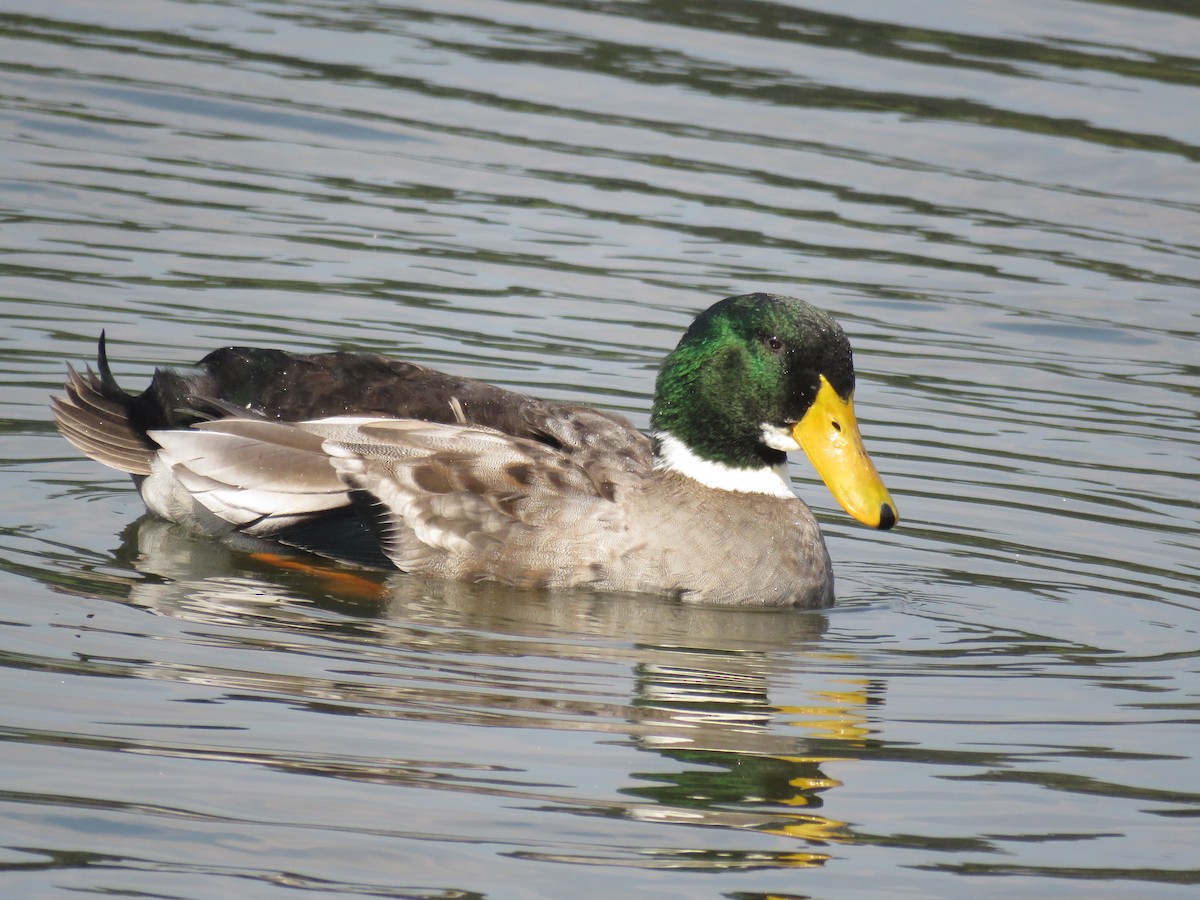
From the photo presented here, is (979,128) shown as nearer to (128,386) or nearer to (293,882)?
(128,386)

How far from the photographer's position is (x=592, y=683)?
7.45 meters

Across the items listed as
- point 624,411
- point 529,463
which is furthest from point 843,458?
point 624,411

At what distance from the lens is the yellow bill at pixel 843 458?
8.82 meters

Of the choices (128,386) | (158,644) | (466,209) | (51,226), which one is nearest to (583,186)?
(466,209)

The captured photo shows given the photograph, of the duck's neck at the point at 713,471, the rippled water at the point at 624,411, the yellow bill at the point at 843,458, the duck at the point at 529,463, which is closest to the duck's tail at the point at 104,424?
the duck at the point at 529,463

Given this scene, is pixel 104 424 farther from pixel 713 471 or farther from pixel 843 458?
pixel 843 458

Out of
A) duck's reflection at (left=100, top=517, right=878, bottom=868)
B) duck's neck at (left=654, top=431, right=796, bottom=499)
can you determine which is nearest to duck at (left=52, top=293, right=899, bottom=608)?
duck's neck at (left=654, top=431, right=796, bottom=499)

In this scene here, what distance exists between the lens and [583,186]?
14625 mm

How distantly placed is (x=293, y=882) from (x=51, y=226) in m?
8.20

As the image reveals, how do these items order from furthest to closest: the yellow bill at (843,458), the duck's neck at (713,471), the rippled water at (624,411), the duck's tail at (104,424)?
1. the duck's tail at (104,424)
2. the duck's neck at (713,471)
3. the yellow bill at (843,458)
4. the rippled water at (624,411)

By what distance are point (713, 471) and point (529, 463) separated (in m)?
0.85

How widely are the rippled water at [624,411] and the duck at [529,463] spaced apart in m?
0.21

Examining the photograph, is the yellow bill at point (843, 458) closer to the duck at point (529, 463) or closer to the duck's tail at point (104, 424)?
the duck at point (529, 463)

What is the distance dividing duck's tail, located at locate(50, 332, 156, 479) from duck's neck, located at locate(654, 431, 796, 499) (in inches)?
90.1
